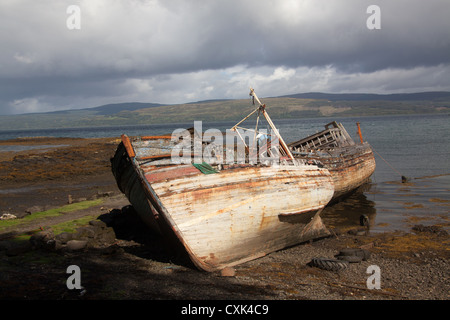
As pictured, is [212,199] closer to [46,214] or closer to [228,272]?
[228,272]

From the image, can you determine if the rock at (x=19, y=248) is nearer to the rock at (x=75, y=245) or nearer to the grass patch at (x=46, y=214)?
the rock at (x=75, y=245)

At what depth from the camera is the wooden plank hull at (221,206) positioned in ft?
28.7

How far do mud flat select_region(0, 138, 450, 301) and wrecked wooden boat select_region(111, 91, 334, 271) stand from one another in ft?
2.04

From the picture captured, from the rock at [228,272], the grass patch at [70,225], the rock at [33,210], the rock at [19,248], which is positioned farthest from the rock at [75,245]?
the rock at [33,210]

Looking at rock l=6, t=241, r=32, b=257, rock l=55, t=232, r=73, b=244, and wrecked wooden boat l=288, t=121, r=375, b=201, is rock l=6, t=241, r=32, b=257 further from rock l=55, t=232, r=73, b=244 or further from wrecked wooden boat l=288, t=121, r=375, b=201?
wrecked wooden boat l=288, t=121, r=375, b=201

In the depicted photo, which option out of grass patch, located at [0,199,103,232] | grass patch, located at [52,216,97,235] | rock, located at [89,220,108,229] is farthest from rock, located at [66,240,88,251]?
grass patch, located at [0,199,103,232]

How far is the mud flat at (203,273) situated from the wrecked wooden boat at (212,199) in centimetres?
62

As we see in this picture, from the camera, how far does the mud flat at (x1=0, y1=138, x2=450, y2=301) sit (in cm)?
726

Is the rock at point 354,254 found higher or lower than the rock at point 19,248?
lower

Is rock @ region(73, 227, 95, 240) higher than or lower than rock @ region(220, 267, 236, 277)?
higher

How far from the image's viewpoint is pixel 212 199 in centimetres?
905

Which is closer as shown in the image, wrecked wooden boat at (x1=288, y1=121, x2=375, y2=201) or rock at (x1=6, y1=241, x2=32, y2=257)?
rock at (x1=6, y1=241, x2=32, y2=257)
